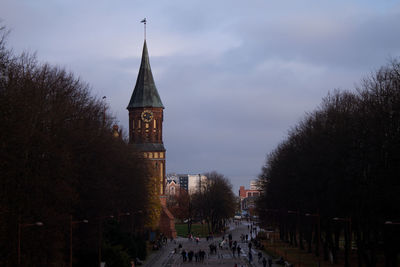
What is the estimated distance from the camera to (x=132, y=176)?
240ft

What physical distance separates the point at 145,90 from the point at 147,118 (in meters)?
5.45

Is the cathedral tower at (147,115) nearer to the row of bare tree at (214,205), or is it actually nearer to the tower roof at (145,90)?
the tower roof at (145,90)

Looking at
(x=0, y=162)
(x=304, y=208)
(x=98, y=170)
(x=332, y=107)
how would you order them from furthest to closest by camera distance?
(x=304, y=208) → (x=332, y=107) → (x=98, y=170) → (x=0, y=162)

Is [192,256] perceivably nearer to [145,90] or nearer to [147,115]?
[147,115]

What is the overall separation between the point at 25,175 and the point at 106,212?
19.3 metres

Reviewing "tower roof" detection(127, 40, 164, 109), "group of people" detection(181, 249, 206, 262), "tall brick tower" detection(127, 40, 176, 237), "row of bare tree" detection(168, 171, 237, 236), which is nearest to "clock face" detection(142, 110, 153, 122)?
"tall brick tower" detection(127, 40, 176, 237)

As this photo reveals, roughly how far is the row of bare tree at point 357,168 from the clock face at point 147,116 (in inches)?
2537

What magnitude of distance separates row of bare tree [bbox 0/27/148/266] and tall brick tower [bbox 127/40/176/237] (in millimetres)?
71111

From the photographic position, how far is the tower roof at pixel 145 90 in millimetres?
136250

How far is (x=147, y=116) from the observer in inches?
5359

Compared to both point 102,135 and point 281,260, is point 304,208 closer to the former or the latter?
point 281,260

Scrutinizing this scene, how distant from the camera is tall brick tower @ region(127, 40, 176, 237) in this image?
132875 mm

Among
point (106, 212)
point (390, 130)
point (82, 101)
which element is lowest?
point (106, 212)

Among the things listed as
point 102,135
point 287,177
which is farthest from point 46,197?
point 287,177
